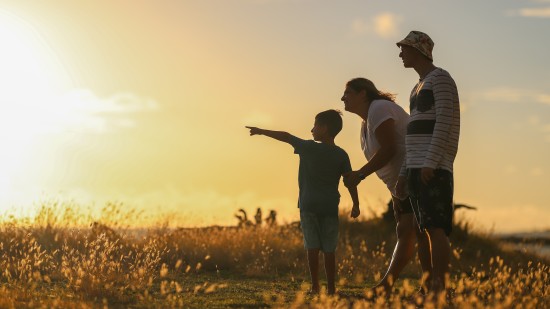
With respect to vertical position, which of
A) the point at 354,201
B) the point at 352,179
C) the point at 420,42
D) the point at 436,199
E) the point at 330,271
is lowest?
the point at 330,271

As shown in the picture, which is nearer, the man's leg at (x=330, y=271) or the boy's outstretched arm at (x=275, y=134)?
the boy's outstretched arm at (x=275, y=134)

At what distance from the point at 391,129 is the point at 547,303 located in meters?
2.25

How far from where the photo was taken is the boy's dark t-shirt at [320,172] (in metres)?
8.69

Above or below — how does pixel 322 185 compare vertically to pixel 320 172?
below

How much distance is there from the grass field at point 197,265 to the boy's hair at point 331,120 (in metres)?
1.61

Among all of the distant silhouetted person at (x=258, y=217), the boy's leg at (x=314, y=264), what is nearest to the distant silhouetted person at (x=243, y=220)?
the distant silhouetted person at (x=258, y=217)

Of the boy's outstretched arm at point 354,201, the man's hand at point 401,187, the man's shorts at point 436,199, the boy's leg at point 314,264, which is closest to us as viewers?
the man's shorts at point 436,199

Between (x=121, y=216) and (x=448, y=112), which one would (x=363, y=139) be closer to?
(x=448, y=112)

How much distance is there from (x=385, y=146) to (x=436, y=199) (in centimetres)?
93

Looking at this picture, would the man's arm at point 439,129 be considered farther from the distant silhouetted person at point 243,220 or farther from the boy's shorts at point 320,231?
the distant silhouetted person at point 243,220

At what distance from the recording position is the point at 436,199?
7152mm

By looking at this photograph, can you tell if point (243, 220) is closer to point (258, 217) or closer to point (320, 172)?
point (258, 217)

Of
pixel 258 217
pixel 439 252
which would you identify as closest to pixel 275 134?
pixel 439 252

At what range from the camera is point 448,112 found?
709cm
